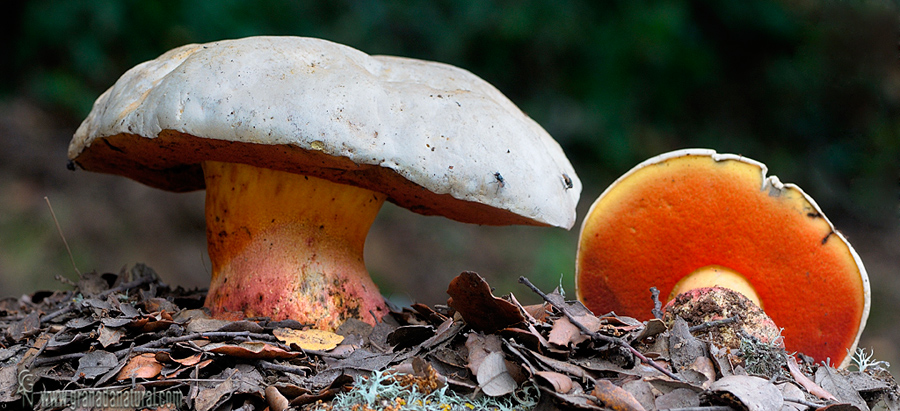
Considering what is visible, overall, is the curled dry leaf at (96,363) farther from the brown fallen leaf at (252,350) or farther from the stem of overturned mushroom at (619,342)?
the stem of overturned mushroom at (619,342)

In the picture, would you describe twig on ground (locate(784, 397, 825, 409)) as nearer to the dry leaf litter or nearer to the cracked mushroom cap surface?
the dry leaf litter

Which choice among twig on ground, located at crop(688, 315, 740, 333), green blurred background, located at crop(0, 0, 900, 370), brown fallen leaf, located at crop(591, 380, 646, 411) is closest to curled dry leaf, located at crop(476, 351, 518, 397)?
brown fallen leaf, located at crop(591, 380, 646, 411)

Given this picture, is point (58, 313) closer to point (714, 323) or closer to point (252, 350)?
point (252, 350)

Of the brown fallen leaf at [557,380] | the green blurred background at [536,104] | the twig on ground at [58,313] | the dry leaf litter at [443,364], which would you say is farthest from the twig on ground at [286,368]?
the green blurred background at [536,104]

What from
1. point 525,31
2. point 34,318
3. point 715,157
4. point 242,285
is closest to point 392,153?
point 242,285

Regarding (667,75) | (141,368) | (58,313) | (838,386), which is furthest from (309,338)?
(667,75)
